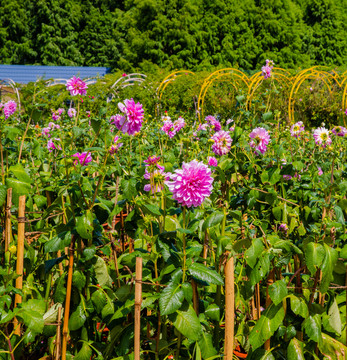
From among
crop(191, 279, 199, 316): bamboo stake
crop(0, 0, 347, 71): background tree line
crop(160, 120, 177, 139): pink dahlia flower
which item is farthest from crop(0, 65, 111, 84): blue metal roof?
crop(191, 279, 199, 316): bamboo stake

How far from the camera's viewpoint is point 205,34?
1566 centimetres

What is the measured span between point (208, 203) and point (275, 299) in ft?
1.52

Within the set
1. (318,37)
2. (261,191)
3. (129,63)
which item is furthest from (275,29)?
(261,191)

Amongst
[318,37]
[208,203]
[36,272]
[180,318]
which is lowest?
[36,272]

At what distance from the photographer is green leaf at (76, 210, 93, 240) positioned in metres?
1.27

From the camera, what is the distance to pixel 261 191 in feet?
5.32

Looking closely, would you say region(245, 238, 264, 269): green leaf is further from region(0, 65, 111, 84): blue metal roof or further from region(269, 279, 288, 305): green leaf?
region(0, 65, 111, 84): blue metal roof

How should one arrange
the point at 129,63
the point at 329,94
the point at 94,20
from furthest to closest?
the point at 94,20
the point at 129,63
the point at 329,94

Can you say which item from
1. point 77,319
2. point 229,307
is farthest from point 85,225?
point 229,307

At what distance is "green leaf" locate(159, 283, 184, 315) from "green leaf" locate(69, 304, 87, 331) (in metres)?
0.33

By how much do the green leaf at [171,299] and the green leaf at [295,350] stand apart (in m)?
0.41

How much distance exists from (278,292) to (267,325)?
120mm

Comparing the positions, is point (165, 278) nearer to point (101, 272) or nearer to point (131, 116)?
point (101, 272)

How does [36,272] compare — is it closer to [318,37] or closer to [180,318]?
[180,318]
